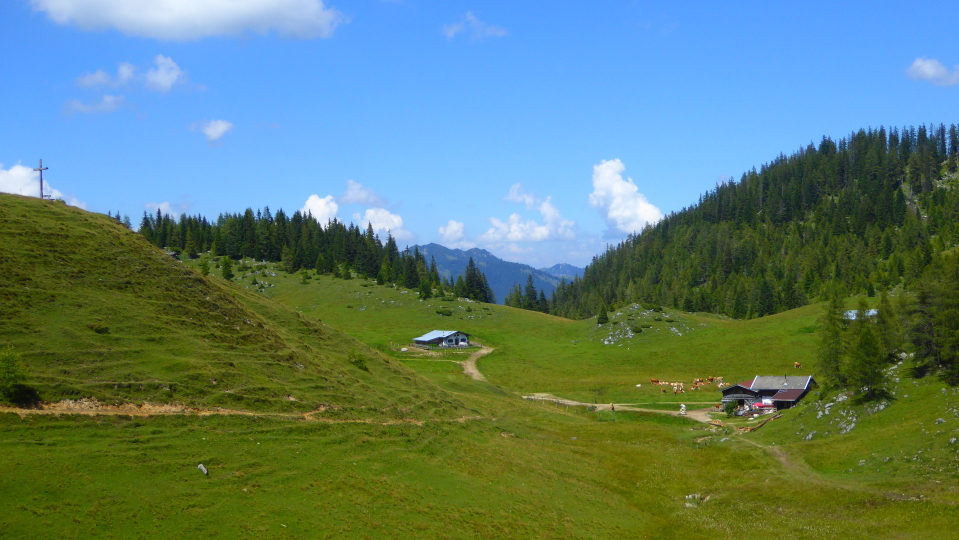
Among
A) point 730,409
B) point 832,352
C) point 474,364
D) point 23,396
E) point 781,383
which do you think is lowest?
point 730,409

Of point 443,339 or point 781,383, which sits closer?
point 781,383

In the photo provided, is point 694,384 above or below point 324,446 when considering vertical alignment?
below

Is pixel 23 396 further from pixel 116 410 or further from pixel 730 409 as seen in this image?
pixel 730 409

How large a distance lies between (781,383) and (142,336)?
78713 mm

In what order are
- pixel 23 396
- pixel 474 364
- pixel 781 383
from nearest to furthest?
pixel 23 396 → pixel 781 383 → pixel 474 364

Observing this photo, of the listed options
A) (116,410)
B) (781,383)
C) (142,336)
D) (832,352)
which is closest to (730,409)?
(781,383)

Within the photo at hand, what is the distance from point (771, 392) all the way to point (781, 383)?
2.22m

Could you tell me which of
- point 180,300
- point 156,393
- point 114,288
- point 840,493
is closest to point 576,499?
point 840,493

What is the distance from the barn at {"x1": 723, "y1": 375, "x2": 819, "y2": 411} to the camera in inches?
3152

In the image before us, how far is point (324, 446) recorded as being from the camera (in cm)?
4006

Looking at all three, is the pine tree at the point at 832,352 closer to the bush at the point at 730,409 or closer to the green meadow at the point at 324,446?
the green meadow at the point at 324,446

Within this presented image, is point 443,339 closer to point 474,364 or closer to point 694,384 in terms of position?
point 474,364

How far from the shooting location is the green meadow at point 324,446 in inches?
1161

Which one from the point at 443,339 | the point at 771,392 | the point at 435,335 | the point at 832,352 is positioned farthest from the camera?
the point at 435,335
